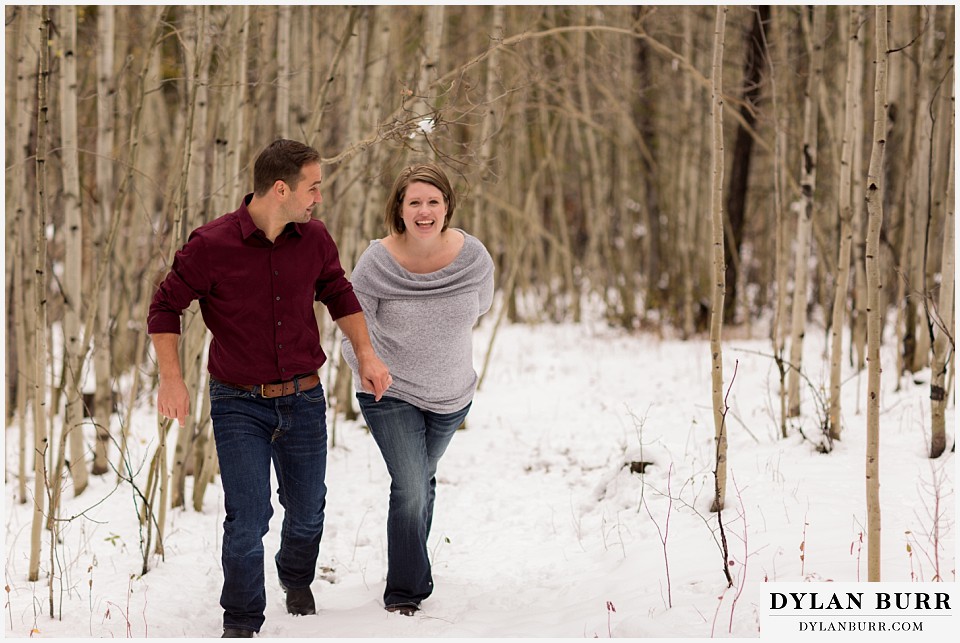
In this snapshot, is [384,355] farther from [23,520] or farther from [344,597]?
[23,520]

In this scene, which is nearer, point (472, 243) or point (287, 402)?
point (287, 402)

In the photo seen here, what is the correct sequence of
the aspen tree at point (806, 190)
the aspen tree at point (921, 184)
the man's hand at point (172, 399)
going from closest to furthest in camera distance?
the man's hand at point (172, 399)
the aspen tree at point (806, 190)
the aspen tree at point (921, 184)

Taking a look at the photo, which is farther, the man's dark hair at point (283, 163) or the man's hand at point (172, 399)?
the man's dark hair at point (283, 163)

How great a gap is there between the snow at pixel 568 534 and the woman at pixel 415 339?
33 cm

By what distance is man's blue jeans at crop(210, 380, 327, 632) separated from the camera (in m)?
2.75

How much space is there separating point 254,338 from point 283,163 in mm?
548

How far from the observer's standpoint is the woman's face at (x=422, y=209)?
2965 mm

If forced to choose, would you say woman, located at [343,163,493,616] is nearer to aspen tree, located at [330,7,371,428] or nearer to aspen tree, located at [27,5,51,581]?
aspen tree, located at [27,5,51,581]

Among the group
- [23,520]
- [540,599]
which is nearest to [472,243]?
[540,599]

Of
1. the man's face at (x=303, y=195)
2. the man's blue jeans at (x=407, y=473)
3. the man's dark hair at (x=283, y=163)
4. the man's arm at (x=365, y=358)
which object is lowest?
the man's blue jeans at (x=407, y=473)

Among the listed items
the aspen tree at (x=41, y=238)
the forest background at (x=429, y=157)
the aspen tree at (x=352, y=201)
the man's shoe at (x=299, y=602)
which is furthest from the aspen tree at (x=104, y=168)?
the man's shoe at (x=299, y=602)

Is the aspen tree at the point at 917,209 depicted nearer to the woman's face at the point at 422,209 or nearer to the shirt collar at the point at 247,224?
the woman's face at the point at 422,209

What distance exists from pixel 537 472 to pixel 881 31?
3309 mm

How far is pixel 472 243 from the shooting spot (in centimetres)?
314
